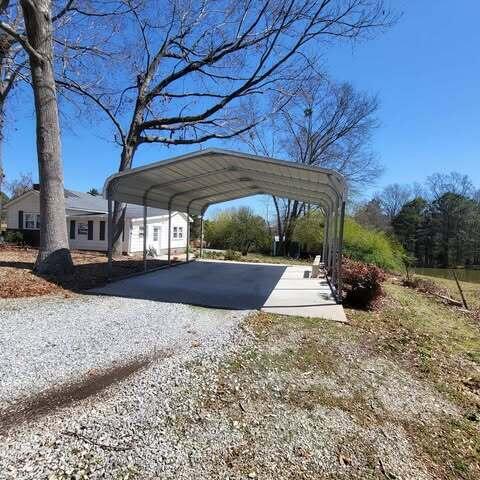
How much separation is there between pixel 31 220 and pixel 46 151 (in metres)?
14.4

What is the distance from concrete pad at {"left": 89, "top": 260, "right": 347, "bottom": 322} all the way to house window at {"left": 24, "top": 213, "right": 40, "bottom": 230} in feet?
43.1

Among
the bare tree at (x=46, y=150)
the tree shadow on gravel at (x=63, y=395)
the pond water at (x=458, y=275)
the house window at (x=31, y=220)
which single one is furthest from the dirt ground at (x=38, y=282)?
the pond water at (x=458, y=275)

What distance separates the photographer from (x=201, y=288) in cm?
934

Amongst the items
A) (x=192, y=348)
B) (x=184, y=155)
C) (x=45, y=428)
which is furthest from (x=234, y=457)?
(x=184, y=155)

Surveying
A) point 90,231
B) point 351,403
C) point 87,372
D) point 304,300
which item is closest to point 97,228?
point 90,231

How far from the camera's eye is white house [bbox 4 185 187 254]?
20.2 metres

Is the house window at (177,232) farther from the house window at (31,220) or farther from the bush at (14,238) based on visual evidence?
the bush at (14,238)

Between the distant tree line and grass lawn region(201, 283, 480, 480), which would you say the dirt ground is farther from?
the distant tree line

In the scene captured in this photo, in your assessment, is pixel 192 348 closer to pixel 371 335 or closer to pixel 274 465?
pixel 274 465

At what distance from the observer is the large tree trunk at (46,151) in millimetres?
9383

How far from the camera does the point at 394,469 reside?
8.91 ft

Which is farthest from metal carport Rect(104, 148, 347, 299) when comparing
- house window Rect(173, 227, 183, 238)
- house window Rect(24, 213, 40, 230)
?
house window Rect(24, 213, 40, 230)

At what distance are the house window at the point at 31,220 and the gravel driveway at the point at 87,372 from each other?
16.9 meters

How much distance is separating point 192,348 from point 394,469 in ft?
8.80
